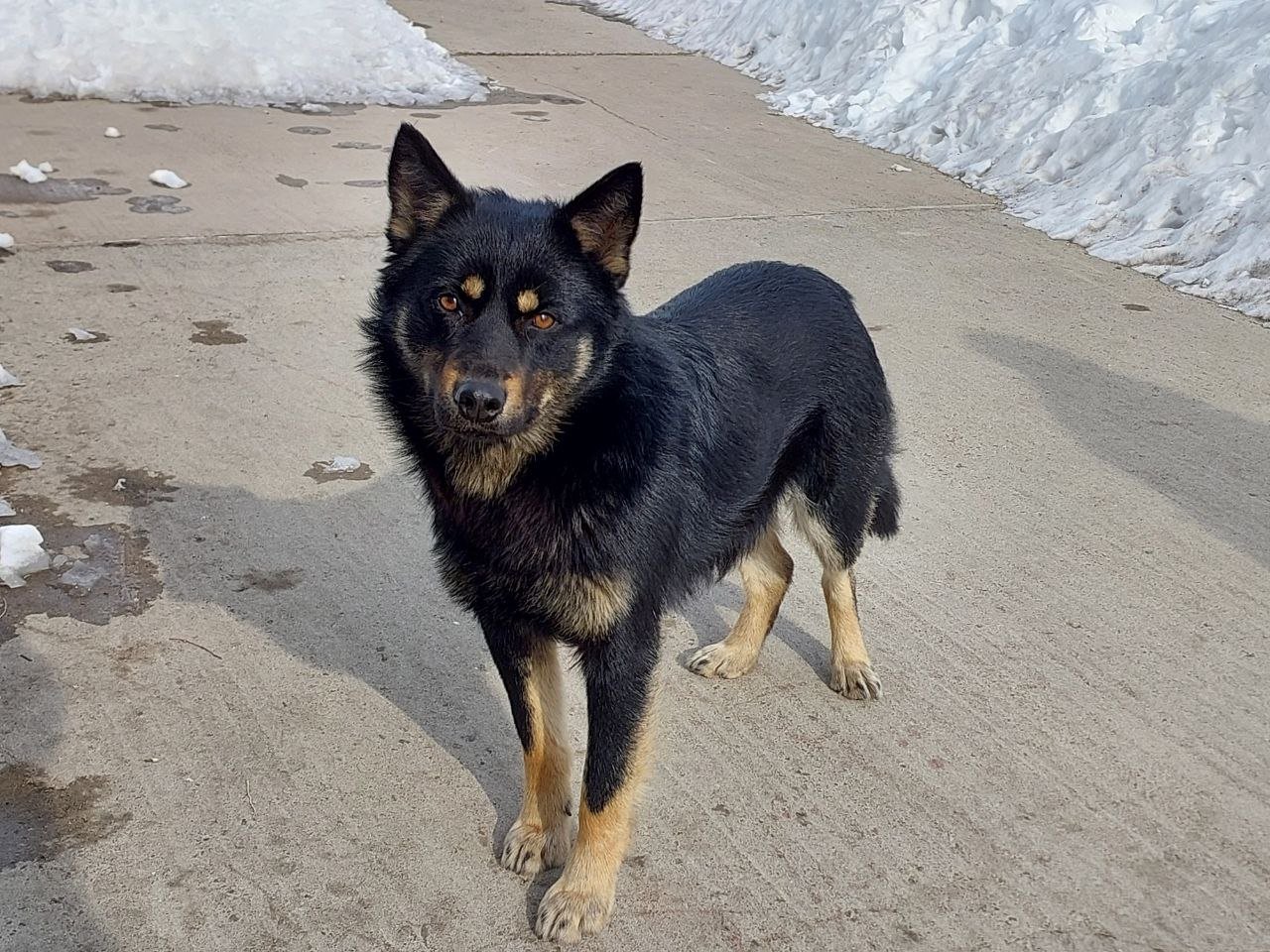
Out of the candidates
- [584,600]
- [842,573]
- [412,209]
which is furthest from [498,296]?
[842,573]

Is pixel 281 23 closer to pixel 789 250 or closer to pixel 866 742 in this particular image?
pixel 789 250

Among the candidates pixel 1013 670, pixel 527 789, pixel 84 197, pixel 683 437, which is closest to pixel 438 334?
pixel 683 437

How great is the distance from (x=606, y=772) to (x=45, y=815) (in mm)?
1379

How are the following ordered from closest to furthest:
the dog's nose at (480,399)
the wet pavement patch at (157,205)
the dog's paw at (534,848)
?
the dog's nose at (480,399) → the dog's paw at (534,848) → the wet pavement patch at (157,205)

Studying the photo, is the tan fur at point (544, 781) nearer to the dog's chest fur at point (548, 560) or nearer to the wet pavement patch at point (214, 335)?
the dog's chest fur at point (548, 560)

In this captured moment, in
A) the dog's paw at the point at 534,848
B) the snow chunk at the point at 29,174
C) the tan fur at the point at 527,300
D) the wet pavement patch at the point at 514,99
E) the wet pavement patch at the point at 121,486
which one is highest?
the tan fur at the point at 527,300

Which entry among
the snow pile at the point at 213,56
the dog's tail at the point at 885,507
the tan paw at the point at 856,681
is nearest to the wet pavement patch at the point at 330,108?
the snow pile at the point at 213,56

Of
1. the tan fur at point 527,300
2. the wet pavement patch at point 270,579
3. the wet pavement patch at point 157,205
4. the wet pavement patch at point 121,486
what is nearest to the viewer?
the tan fur at point 527,300

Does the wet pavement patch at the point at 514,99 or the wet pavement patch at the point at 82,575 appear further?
the wet pavement patch at the point at 514,99

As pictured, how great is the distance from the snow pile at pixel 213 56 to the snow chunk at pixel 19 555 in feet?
22.3

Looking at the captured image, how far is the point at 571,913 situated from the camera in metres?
2.86

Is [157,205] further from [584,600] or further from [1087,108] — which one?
[1087,108]

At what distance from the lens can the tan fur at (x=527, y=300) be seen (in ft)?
8.97

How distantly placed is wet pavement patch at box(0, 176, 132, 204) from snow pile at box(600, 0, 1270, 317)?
5624 millimetres
